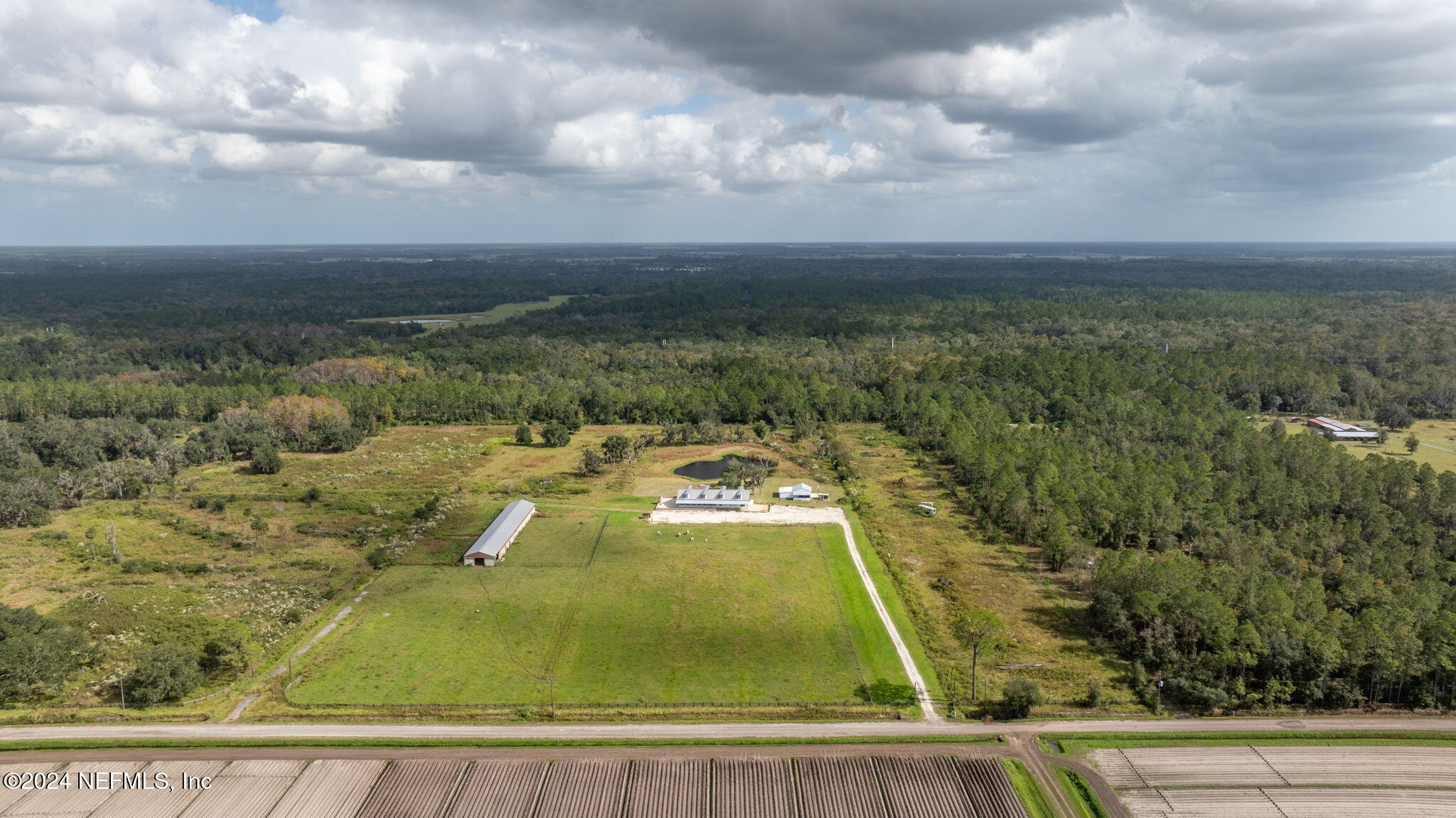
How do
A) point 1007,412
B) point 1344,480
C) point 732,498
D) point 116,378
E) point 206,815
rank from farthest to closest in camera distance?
point 116,378, point 1007,412, point 732,498, point 1344,480, point 206,815

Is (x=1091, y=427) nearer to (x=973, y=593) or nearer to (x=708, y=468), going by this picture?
(x=973, y=593)

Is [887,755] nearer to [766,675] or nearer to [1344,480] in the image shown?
[766,675]

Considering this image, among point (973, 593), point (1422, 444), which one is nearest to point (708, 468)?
point (973, 593)

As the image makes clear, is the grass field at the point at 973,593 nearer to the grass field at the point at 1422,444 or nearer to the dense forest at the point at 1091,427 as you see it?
the dense forest at the point at 1091,427

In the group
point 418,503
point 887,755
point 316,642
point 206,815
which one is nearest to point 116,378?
point 418,503

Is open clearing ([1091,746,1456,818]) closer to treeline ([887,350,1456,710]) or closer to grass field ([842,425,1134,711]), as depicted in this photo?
treeline ([887,350,1456,710])

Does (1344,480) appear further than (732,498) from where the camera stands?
No

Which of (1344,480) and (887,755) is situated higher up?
(1344,480)

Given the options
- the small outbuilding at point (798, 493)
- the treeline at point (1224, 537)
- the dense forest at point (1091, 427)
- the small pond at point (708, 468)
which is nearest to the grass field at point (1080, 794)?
the treeline at point (1224, 537)

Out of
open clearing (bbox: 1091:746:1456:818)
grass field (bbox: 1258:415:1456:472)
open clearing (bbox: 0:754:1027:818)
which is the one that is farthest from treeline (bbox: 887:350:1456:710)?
open clearing (bbox: 0:754:1027:818)
